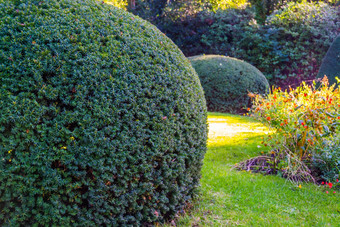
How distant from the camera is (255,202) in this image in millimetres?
4039

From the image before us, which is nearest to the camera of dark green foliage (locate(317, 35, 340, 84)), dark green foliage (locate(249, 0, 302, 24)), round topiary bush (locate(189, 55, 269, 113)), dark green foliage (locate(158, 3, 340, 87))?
dark green foliage (locate(317, 35, 340, 84))

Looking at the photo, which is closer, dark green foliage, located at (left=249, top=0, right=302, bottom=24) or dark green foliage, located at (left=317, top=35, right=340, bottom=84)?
dark green foliage, located at (left=317, top=35, right=340, bottom=84)

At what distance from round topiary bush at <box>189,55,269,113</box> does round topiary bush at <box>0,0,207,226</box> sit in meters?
8.79

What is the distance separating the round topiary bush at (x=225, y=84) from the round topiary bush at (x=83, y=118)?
8.79m

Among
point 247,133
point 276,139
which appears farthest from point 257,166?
point 247,133

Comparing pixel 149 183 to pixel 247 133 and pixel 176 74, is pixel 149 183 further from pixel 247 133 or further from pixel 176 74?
pixel 247 133

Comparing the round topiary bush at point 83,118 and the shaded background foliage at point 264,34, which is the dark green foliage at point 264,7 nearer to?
the shaded background foliage at point 264,34

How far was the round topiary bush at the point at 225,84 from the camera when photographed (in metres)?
11.7

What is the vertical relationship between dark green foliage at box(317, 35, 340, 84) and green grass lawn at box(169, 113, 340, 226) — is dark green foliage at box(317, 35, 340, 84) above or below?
above

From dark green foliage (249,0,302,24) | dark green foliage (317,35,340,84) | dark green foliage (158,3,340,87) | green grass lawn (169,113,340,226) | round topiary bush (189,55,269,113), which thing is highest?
dark green foliage (249,0,302,24)

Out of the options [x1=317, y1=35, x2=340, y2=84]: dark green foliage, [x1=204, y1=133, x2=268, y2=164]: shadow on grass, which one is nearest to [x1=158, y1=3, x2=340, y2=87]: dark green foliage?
[x1=317, y1=35, x2=340, y2=84]: dark green foliage

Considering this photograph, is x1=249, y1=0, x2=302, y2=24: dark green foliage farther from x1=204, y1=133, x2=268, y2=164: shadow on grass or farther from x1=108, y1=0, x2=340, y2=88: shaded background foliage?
x1=204, y1=133, x2=268, y2=164: shadow on grass

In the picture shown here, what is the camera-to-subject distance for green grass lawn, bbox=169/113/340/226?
353 cm

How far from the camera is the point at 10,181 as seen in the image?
7.36 feet
